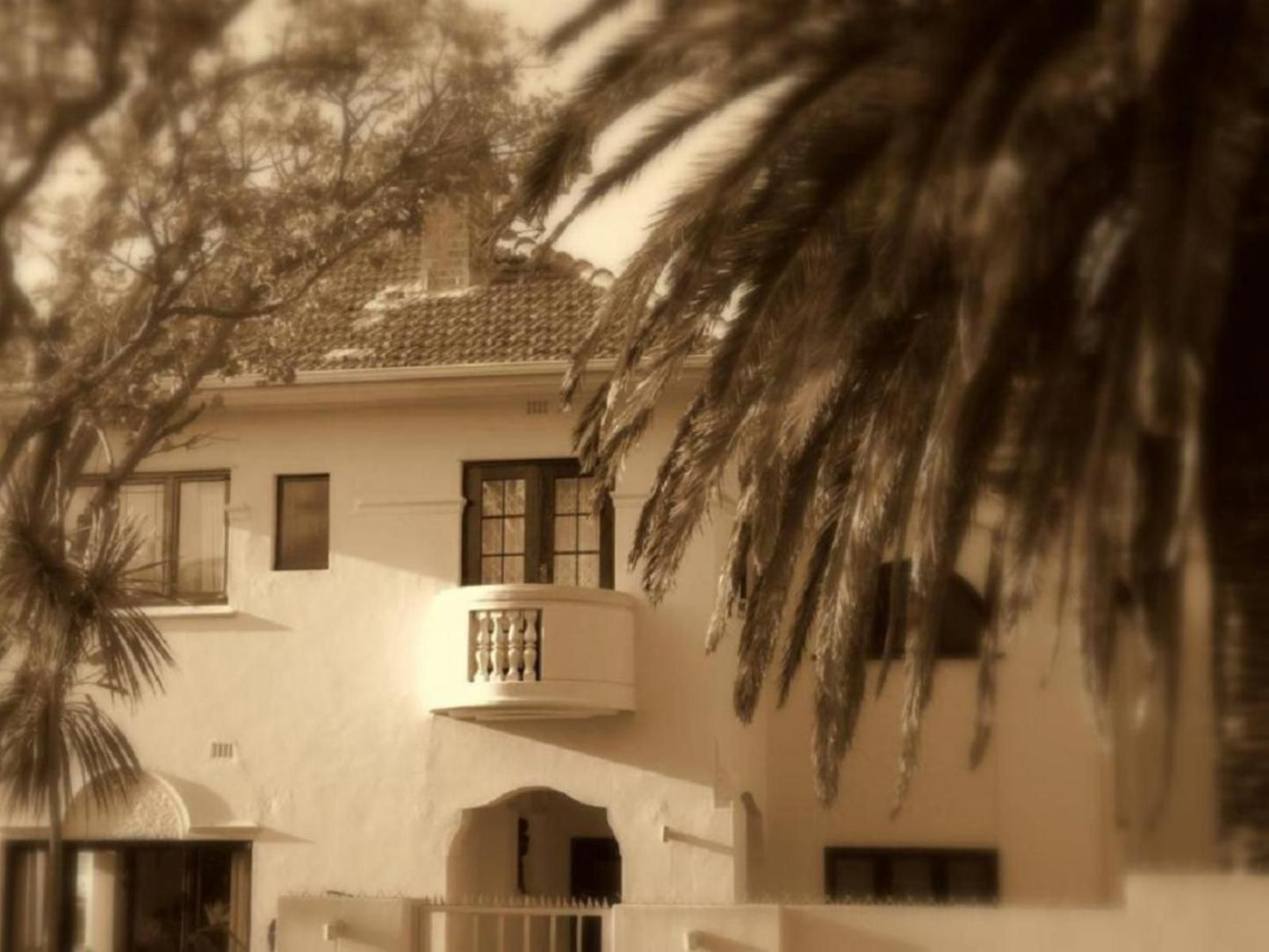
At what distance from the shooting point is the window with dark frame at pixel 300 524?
80.3 ft

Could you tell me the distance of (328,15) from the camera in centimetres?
1834

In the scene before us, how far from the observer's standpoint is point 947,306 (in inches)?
516

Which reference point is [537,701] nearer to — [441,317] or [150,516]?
[441,317]

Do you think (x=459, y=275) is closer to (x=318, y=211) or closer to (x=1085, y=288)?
(x=318, y=211)

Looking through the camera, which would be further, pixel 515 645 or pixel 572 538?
pixel 572 538

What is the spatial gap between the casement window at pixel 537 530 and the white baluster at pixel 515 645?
1.15 metres

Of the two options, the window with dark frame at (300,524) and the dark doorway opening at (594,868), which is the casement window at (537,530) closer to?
the window with dark frame at (300,524)

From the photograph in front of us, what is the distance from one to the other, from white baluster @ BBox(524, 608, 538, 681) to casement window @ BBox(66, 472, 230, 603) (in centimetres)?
397

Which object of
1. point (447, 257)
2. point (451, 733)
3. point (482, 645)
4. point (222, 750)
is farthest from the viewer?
point (447, 257)

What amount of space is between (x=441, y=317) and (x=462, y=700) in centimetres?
446

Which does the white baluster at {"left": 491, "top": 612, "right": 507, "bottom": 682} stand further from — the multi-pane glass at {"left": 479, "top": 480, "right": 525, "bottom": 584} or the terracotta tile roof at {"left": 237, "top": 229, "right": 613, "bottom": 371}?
the terracotta tile roof at {"left": 237, "top": 229, "right": 613, "bottom": 371}

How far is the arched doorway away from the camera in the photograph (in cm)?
2475

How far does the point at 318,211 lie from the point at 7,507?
11.9ft

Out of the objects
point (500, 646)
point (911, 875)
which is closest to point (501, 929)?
point (500, 646)
